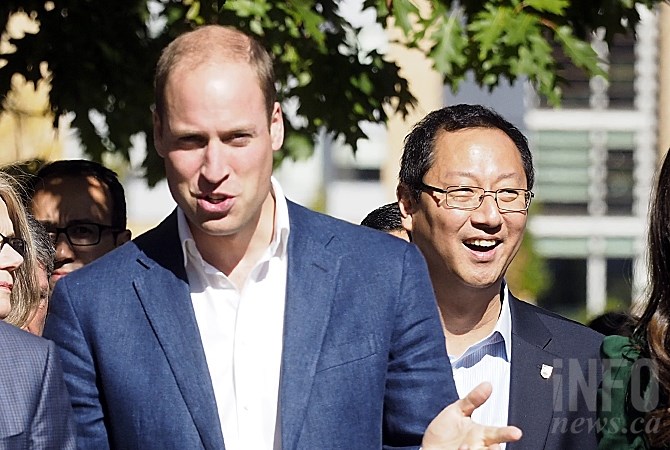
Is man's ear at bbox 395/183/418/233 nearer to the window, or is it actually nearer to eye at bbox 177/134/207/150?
eye at bbox 177/134/207/150

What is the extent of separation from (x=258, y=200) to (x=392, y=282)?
409mm

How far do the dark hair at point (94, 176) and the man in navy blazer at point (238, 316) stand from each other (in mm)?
2088

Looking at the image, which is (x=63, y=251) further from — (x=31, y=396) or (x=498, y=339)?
(x=31, y=396)

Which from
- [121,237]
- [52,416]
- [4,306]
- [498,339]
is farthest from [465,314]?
[121,237]

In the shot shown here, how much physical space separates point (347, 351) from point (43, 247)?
1.80 m

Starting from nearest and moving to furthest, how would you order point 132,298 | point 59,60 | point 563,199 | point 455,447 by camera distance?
point 455,447
point 132,298
point 59,60
point 563,199

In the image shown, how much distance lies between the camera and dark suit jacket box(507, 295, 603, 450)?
4.28m

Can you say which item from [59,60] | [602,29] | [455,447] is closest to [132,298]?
[455,447]

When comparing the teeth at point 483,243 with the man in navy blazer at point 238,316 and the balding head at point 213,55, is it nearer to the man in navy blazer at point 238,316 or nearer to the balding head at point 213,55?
the man in navy blazer at point 238,316

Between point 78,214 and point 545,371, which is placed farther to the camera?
point 78,214

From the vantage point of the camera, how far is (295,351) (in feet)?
12.0

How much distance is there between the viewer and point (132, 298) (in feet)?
12.3

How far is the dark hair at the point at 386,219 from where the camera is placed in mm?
5543

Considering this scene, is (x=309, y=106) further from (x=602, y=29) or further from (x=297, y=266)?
(x=297, y=266)
